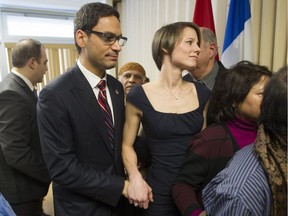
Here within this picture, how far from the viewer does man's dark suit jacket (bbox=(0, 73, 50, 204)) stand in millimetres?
1593

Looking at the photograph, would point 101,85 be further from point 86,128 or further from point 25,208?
point 25,208

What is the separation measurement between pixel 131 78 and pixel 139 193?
1322mm

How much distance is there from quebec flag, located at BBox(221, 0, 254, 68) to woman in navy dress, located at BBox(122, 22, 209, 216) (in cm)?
79

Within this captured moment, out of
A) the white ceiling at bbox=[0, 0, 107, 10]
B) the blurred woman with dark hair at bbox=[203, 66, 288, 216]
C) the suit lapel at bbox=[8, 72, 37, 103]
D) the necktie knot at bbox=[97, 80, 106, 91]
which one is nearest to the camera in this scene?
the blurred woman with dark hair at bbox=[203, 66, 288, 216]

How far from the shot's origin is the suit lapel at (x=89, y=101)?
1106 millimetres

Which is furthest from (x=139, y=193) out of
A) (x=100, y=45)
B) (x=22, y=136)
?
(x=22, y=136)

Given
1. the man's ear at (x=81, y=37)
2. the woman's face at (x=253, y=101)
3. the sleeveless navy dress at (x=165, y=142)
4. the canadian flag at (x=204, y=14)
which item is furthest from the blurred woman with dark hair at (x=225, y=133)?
the canadian flag at (x=204, y=14)

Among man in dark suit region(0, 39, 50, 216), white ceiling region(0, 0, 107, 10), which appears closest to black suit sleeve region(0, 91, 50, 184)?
man in dark suit region(0, 39, 50, 216)

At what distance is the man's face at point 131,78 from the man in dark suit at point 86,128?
3.20 feet

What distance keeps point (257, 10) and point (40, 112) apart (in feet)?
5.53

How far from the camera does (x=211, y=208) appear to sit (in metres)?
0.77

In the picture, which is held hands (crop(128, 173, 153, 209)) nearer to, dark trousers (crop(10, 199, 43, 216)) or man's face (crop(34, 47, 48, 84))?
dark trousers (crop(10, 199, 43, 216))

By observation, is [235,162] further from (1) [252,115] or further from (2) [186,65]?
(2) [186,65]

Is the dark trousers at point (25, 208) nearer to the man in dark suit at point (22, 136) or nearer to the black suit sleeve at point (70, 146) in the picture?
the man in dark suit at point (22, 136)
